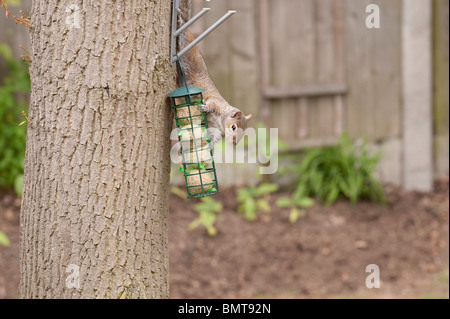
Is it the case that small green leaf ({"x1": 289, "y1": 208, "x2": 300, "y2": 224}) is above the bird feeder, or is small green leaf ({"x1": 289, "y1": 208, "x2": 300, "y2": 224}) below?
below

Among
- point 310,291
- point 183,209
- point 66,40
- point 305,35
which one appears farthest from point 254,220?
point 66,40

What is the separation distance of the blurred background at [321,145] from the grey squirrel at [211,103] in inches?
94.6

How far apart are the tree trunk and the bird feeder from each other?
0.09 meters

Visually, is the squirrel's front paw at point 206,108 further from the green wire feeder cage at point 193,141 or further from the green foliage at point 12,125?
the green foliage at point 12,125

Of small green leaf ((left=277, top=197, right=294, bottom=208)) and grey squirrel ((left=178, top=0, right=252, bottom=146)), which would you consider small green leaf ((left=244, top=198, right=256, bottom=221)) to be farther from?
grey squirrel ((left=178, top=0, right=252, bottom=146))

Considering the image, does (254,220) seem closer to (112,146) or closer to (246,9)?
(246,9)

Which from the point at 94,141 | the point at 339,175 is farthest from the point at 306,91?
the point at 94,141

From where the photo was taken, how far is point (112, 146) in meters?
2.20

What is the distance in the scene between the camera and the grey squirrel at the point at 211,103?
2.35 m

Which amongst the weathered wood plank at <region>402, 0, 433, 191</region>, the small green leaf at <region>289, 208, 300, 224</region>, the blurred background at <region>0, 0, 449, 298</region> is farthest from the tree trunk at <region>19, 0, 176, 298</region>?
the weathered wood plank at <region>402, 0, 433, 191</region>

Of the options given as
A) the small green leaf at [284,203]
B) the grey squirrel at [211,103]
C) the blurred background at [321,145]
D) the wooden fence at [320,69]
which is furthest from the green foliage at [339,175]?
Result: the grey squirrel at [211,103]

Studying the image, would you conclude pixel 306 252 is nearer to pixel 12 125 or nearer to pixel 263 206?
pixel 263 206

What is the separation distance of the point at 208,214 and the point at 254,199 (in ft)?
2.08

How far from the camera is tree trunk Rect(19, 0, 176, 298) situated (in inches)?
85.5
